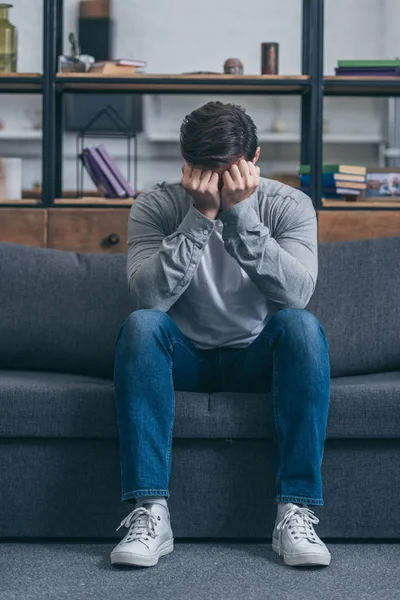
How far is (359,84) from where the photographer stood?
10.8ft

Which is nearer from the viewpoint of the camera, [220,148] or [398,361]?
[220,148]

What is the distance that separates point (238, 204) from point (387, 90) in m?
1.66

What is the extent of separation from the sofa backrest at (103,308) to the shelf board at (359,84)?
2.95 ft

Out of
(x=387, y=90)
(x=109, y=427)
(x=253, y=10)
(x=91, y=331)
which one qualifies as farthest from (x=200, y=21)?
(x=109, y=427)

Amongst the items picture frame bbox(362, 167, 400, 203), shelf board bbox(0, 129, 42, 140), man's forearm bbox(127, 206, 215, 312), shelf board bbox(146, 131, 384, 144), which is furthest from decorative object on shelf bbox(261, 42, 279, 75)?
shelf board bbox(0, 129, 42, 140)

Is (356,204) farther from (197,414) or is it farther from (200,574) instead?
(200,574)

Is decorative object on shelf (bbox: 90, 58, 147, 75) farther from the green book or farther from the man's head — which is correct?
the man's head

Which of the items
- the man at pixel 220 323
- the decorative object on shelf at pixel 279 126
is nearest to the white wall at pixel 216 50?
the decorative object on shelf at pixel 279 126

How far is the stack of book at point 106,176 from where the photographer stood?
3.36 metres

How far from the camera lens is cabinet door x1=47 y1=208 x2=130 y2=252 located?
319cm

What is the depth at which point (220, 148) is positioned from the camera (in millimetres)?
2062

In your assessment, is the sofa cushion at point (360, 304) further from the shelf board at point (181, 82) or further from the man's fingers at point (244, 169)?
the shelf board at point (181, 82)

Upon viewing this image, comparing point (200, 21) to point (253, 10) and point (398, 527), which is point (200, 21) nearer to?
point (253, 10)

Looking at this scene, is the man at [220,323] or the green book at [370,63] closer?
the man at [220,323]
